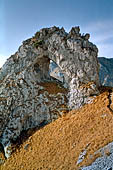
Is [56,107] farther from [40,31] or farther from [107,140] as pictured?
[40,31]

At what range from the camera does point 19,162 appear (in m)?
21.9

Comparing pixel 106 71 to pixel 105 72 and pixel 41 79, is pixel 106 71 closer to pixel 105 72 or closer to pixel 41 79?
pixel 105 72

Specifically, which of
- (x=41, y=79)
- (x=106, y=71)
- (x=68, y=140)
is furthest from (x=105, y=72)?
(x=68, y=140)

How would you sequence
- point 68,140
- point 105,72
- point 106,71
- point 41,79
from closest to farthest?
1. point 68,140
2. point 41,79
3. point 105,72
4. point 106,71

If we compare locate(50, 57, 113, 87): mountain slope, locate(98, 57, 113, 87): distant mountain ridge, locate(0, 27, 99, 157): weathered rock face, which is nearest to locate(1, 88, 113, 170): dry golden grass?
locate(0, 27, 99, 157): weathered rock face

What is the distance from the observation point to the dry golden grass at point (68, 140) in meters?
17.5

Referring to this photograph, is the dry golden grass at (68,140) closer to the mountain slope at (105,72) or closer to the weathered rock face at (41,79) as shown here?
the weathered rock face at (41,79)

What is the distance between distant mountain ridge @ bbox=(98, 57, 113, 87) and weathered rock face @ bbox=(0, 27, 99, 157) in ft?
430

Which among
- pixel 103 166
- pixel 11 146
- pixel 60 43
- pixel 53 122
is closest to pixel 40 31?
pixel 60 43

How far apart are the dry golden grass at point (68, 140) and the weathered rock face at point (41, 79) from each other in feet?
9.98

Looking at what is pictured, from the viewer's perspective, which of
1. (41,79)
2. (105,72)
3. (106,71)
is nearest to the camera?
(41,79)

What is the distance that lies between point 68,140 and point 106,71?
161685 millimetres

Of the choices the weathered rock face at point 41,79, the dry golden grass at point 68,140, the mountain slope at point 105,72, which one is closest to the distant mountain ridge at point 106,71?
the mountain slope at point 105,72

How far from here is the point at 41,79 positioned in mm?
36469
